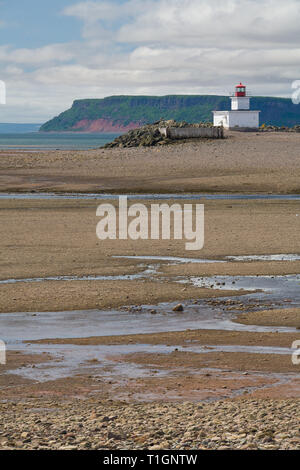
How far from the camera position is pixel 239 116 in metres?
78.7

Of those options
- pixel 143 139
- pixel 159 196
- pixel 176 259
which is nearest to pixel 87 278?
pixel 176 259

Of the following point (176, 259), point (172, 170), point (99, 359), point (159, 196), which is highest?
point (172, 170)

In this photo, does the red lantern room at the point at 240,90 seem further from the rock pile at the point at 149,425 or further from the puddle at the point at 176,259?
the rock pile at the point at 149,425

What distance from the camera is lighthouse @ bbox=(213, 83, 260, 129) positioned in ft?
258

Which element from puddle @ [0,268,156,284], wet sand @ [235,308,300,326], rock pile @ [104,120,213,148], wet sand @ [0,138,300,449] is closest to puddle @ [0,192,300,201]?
wet sand @ [0,138,300,449]

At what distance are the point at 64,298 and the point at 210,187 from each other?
23.3 m

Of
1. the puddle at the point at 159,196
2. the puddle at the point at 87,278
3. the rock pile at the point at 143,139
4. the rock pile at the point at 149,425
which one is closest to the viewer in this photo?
the rock pile at the point at 149,425

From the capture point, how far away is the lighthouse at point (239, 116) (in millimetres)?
78562

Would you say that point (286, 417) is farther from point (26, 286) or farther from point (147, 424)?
point (26, 286)

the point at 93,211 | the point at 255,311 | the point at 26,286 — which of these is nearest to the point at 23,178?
the point at 93,211

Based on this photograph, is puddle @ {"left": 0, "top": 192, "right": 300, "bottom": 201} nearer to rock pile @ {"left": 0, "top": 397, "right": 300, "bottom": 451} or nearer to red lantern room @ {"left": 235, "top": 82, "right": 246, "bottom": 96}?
rock pile @ {"left": 0, "top": 397, "right": 300, "bottom": 451}

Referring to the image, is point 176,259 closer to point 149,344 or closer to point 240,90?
point 149,344

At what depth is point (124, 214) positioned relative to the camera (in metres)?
28.6

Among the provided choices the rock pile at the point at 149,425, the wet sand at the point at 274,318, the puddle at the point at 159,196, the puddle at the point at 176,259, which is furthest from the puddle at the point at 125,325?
the puddle at the point at 159,196
